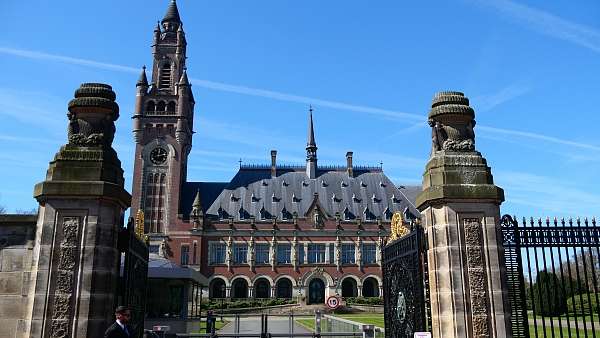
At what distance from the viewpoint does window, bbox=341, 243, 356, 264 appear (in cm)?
6028

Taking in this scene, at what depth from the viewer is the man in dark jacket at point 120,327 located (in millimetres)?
6340

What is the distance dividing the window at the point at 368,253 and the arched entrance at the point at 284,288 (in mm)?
9499

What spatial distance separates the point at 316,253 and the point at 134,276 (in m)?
53.0

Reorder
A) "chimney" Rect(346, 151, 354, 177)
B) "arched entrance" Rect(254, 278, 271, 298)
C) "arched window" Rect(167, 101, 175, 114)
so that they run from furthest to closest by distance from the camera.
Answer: "chimney" Rect(346, 151, 354, 177) < "arched window" Rect(167, 101, 175, 114) < "arched entrance" Rect(254, 278, 271, 298)

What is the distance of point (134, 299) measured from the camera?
8617 millimetres

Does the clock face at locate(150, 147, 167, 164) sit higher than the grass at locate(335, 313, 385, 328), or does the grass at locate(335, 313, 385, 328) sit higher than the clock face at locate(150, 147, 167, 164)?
the clock face at locate(150, 147, 167, 164)

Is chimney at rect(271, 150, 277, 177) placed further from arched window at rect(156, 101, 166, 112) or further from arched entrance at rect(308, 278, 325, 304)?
arched entrance at rect(308, 278, 325, 304)

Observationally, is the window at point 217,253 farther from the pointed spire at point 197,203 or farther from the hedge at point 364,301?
the hedge at point 364,301

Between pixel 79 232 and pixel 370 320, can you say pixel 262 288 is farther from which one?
pixel 79 232

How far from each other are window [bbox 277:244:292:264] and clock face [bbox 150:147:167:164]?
1775cm

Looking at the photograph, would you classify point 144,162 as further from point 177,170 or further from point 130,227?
point 130,227

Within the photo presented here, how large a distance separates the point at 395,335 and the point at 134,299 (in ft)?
15.3

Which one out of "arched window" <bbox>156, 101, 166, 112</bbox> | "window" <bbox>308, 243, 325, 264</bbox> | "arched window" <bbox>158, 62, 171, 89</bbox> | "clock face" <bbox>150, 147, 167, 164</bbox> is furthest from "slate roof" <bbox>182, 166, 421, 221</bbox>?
"arched window" <bbox>158, 62, 171, 89</bbox>

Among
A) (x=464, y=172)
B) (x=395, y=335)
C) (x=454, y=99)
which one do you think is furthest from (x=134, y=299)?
(x=454, y=99)
